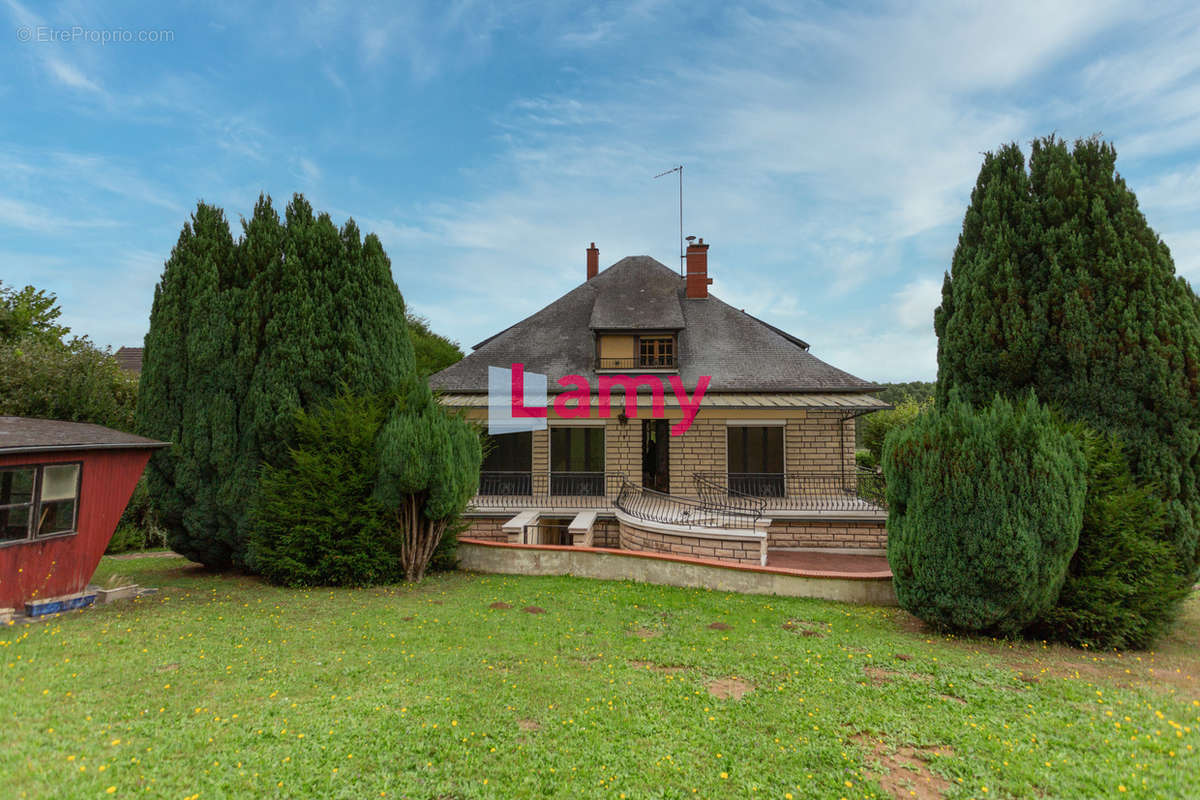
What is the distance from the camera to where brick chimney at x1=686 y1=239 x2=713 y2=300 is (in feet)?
70.9

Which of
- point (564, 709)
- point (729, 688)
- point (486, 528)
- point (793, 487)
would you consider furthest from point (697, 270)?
point (564, 709)

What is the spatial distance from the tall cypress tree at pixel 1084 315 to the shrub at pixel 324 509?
10994 mm

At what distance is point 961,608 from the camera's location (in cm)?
769

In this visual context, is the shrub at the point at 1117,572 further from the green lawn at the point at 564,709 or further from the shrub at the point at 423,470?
the shrub at the point at 423,470

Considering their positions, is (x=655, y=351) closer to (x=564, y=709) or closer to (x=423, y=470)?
(x=423, y=470)

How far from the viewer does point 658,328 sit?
18.8 meters

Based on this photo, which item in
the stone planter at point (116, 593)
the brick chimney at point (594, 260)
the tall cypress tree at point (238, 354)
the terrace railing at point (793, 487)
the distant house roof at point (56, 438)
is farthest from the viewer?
the brick chimney at point (594, 260)

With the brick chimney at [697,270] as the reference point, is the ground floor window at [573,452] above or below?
below

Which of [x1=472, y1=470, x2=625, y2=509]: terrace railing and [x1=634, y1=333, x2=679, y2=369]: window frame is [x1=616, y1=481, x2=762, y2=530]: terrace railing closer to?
[x1=472, y1=470, x2=625, y2=509]: terrace railing

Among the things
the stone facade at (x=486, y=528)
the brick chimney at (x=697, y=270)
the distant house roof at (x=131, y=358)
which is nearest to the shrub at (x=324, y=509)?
the stone facade at (x=486, y=528)

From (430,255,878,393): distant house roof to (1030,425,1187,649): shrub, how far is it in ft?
31.6

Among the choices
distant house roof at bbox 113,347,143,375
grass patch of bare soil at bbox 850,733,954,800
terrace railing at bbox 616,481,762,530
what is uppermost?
distant house roof at bbox 113,347,143,375

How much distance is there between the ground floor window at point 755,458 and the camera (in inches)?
709

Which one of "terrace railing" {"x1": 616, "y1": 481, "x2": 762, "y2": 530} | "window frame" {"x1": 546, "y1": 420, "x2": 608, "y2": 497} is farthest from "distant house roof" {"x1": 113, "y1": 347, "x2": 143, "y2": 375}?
"terrace railing" {"x1": 616, "y1": 481, "x2": 762, "y2": 530}
